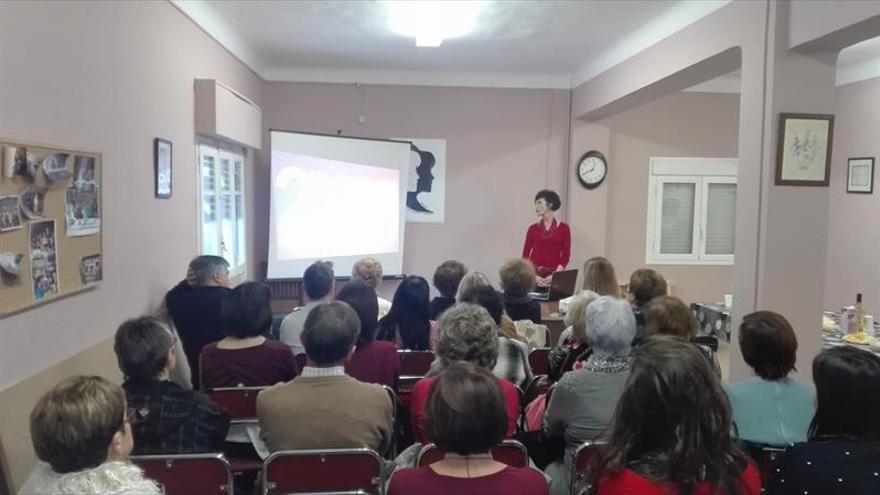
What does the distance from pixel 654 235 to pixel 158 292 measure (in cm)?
553

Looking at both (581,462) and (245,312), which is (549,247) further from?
(581,462)

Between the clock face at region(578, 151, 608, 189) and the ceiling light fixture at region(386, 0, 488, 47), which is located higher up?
the ceiling light fixture at region(386, 0, 488, 47)

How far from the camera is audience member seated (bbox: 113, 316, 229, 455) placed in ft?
Answer: 6.70

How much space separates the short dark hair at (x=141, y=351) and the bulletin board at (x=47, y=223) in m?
0.50

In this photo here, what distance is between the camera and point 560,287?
5.37 metres

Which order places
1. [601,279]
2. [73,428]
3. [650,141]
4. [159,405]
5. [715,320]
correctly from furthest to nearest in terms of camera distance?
[650,141] < [715,320] < [601,279] < [159,405] < [73,428]

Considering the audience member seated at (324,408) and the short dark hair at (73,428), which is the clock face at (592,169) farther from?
the short dark hair at (73,428)

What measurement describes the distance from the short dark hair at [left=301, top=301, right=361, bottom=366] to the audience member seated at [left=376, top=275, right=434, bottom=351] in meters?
1.20

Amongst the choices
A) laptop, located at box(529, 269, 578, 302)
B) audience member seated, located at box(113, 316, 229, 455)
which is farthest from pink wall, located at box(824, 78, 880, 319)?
audience member seated, located at box(113, 316, 229, 455)

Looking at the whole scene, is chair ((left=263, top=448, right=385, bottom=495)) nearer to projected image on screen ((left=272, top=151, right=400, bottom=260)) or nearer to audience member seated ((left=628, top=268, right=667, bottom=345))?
audience member seated ((left=628, top=268, right=667, bottom=345))

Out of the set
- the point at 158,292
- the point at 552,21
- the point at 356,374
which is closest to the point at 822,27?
the point at 552,21

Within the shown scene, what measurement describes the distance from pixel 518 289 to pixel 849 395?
7.38 feet

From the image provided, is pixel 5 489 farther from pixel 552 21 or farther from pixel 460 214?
pixel 460 214

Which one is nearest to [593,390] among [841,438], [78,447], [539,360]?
[841,438]
